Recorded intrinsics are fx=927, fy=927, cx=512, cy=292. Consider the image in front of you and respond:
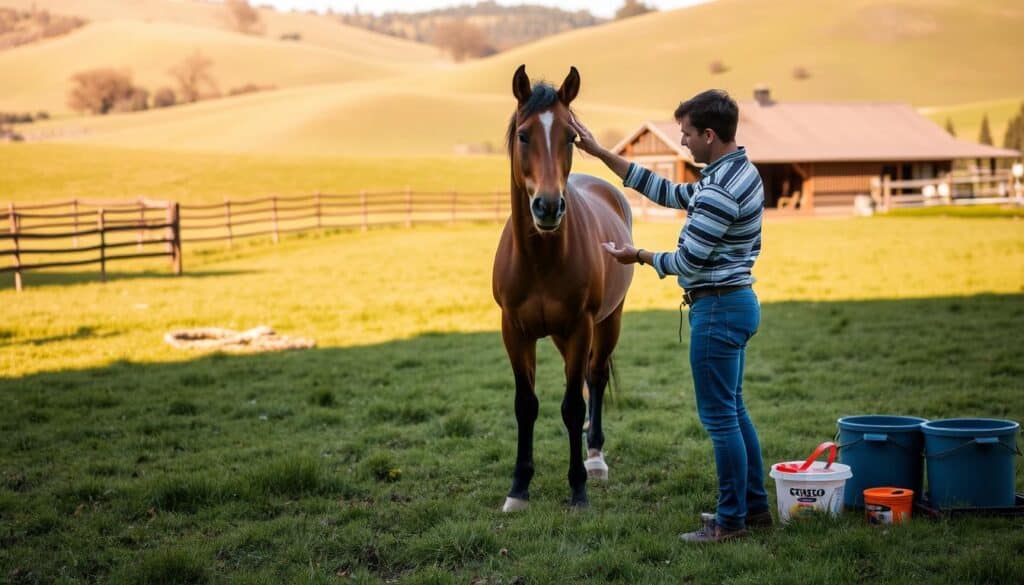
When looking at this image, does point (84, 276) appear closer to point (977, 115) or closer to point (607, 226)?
point (607, 226)

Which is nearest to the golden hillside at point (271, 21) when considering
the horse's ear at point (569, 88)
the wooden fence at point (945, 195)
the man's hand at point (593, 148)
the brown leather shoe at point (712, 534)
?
the wooden fence at point (945, 195)

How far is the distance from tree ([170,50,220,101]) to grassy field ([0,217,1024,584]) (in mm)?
99677

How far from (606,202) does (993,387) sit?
12.6 feet

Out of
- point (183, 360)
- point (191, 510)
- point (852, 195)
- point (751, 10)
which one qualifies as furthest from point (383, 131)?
point (191, 510)

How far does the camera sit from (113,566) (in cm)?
446

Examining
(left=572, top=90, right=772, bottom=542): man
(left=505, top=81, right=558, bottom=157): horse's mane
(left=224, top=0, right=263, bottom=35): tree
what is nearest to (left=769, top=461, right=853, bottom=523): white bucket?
(left=572, top=90, right=772, bottom=542): man

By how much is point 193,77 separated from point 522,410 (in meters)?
114

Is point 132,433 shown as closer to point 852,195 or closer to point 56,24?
point 852,195

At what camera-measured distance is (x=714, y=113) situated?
4.27 m

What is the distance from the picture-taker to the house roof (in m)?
40.7

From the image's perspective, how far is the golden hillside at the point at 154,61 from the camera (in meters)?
105

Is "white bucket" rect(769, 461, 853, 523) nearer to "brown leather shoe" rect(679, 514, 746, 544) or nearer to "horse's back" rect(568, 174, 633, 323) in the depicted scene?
"brown leather shoe" rect(679, 514, 746, 544)

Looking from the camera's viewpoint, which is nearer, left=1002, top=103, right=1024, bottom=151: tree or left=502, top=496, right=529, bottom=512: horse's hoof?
left=502, top=496, right=529, bottom=512: horse's hoof

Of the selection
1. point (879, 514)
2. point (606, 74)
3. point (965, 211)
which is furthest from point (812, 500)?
point (606, 74)
